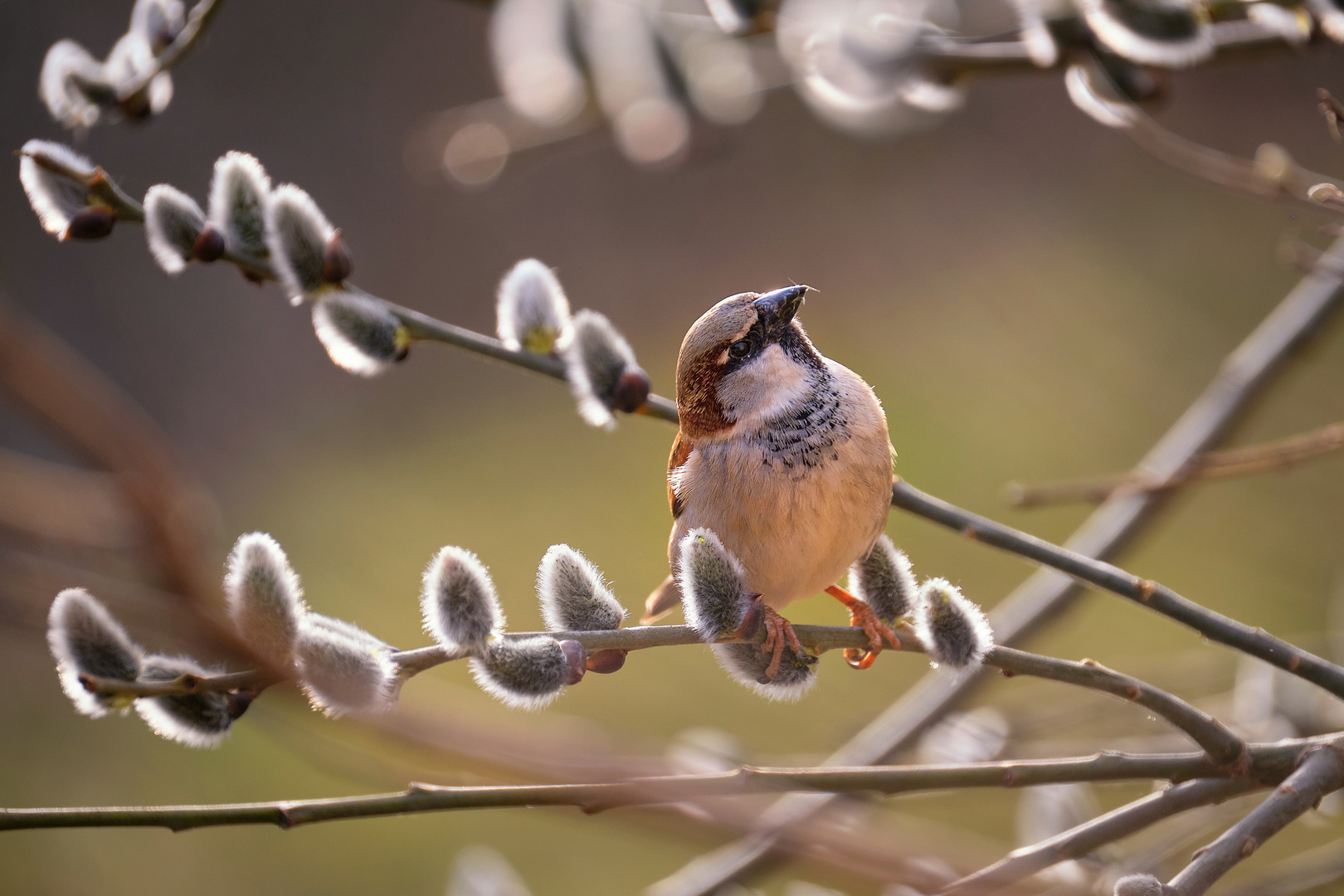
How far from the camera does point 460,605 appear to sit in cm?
52

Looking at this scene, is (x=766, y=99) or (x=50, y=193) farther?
(x=766, y=99)

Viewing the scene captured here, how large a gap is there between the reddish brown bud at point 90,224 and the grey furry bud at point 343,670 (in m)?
0.34

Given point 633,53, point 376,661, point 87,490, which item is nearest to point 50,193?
point 87,490

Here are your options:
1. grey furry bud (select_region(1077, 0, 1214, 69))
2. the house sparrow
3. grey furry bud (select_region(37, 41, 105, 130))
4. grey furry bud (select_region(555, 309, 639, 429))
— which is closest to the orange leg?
the house sparrow

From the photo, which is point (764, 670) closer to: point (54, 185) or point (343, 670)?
point (343, 670)

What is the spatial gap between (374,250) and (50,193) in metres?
2.41

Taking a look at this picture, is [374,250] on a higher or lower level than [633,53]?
higher

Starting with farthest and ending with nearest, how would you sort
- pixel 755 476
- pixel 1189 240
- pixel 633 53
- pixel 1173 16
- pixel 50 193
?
pixel 1189 240
pixel 633 53
pixel 755 476
pixel 1173 16
pixel 50 193

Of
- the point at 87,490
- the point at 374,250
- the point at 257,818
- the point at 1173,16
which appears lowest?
the point at 257,818

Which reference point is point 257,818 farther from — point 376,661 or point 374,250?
point 374,250

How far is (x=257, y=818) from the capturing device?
0.52 metres

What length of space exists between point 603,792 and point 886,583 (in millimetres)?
326

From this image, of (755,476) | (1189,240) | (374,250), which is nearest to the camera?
(755,476)

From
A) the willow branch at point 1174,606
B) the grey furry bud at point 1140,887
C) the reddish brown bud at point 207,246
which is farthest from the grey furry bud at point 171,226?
the grey furry bud at point 1140,887
